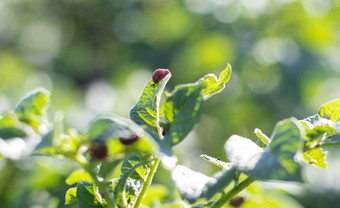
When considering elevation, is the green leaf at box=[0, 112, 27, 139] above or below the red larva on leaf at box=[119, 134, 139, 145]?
above

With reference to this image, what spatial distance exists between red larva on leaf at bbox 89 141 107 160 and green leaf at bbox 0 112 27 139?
3.0 inches

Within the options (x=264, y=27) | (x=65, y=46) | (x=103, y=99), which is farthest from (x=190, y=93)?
(x=65, y=46)

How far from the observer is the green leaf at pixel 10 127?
0.60m

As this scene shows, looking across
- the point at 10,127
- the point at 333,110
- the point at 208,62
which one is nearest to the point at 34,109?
the point at 10,127

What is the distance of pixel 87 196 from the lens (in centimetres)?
71

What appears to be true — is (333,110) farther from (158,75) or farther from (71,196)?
(71,196)

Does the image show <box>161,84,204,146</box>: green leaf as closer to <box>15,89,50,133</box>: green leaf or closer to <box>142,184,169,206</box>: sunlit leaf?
<box>15,89,50,133</box>: green leaf

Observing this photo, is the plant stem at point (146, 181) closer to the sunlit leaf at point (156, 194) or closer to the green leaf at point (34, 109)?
the green leaf at point (34, 109)

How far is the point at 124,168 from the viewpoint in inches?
28.0

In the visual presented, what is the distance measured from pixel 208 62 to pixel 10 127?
3.23 metres

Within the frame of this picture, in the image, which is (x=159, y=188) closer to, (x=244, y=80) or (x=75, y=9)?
(x=244, y=80)

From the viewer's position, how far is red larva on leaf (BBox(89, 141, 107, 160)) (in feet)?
1.87

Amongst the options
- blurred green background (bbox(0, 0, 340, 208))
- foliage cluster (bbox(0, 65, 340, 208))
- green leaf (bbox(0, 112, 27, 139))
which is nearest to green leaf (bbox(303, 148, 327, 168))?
foliage cluster (bbox(0, 65, 340, 208))

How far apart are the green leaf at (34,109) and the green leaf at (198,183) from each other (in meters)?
0.16
